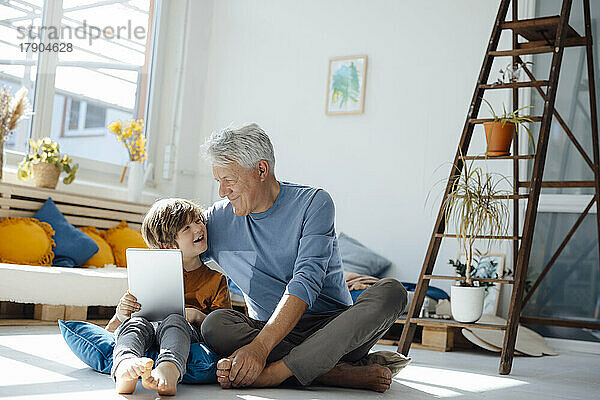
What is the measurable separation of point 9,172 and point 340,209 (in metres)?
2.45

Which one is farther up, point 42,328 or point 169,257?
point 169,257

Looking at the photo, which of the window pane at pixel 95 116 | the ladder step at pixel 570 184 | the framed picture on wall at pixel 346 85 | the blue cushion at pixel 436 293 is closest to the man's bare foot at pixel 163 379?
the ladder step at pixel 570 184

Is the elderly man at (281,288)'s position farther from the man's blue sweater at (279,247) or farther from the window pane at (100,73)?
the window pane at (100,73)

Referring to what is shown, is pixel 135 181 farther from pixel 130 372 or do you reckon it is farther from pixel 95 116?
pixel 130 372

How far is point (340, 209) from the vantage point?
5547 millimetres

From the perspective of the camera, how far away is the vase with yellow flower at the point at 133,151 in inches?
217

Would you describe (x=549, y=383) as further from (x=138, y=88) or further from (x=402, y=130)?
(x=138, y=88)

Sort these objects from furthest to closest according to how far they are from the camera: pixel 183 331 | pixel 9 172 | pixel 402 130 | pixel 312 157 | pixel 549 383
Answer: pixel 312 157 < pixel 402 130 < pixel 9 172 < pixel 549 383 < pixel 183 331

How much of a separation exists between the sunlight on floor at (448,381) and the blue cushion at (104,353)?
0.79 meters

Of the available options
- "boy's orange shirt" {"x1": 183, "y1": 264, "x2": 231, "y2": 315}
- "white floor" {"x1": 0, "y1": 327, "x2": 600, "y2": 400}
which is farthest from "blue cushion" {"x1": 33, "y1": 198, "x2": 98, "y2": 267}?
"boy's orange shirt" {"x1": 183, "y1": 264, "x2": 231, "y2": 315}

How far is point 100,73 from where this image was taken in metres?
5.72

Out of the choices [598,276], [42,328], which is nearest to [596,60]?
[598,276]

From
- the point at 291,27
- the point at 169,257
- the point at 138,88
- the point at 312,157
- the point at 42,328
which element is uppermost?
the point at 291,27

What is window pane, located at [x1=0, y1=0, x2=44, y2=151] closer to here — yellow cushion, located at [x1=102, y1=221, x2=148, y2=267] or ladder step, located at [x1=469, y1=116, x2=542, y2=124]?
yellow cushion, located at [x1=102, y1=221, x2=148, y2=267]
